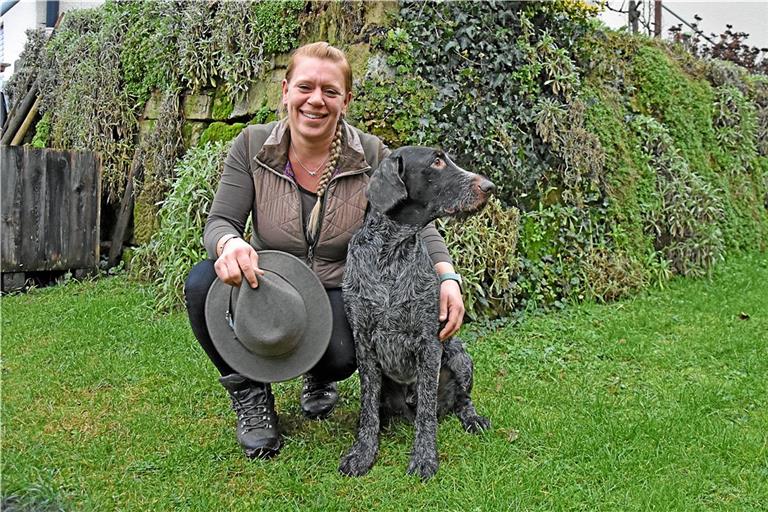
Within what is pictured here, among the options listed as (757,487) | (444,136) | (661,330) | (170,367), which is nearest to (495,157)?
(444,136)

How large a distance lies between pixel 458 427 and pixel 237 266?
1.23 m

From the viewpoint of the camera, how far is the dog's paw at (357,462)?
105 inches

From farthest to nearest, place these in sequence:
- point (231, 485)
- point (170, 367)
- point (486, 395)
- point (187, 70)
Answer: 1. point (187, 70)
2. point (170, 367)
3. point (486, 395)
4. point (231, 485)

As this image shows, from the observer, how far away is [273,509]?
2.40 metres

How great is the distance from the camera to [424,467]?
8.64 ft

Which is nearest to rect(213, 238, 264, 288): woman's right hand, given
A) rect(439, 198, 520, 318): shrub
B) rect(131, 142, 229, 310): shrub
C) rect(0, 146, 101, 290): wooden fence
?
rect(439, 198, 520, 318): shrub

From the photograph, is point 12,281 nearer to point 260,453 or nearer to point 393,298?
point 260,453

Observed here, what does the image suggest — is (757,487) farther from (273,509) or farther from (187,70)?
(187,70)

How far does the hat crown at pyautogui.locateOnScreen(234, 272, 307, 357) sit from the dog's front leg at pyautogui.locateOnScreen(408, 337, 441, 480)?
1.66ft

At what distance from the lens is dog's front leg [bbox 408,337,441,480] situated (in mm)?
2678

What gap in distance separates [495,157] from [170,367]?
2.69m

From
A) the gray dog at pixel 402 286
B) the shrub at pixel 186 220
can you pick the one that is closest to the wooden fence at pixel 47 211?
the shrub at pixel 186 220

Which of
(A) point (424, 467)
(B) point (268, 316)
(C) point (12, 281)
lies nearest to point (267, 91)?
(C) point (12, 281)

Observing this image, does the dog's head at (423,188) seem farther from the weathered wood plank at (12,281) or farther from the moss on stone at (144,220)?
the weathered wood plank at (12,281)
